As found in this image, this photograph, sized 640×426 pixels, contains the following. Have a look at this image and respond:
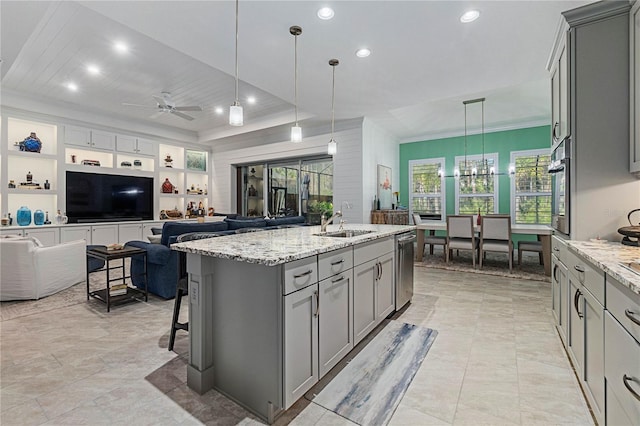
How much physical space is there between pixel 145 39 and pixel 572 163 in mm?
4578

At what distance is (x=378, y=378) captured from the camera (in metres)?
2.05

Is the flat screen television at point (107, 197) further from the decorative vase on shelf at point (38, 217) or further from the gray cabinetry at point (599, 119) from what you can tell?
the gray cabinetry at point (599, 119)

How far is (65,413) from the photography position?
1.68 meters

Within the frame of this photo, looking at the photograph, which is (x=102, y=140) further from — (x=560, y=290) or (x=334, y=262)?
(x=560, y=290)

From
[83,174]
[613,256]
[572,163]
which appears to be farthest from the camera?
[83,174]

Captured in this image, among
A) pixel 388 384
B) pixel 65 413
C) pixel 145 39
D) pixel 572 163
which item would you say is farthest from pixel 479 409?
pixel 145 39

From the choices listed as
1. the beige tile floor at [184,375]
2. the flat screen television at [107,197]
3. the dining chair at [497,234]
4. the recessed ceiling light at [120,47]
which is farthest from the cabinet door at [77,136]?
the dining chair at [497,234]

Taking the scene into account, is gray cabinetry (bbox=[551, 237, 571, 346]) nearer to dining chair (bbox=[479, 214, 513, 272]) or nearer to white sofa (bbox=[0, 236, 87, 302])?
dining chair (bbox=[479, 214, 513, 272])

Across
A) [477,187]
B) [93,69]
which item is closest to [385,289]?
[93,69]

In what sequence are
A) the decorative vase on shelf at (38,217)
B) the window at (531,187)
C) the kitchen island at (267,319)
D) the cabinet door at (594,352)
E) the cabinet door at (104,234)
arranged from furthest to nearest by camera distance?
1. the window at (531,187)
2. the cabinet door at (104,234)
3. the decorative vase on shelf at (38,217)
4. the kitchen island at (267,319)
5. the cabinet door at (594,352)

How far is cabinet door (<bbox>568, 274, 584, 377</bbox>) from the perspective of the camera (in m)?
1.85

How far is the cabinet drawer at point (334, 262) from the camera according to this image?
6.29 feet

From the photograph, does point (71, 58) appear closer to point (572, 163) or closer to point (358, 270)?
point (358, 270)

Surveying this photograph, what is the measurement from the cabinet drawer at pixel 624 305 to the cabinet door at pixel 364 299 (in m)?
1.44
